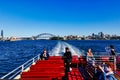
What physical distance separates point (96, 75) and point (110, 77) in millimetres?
2163

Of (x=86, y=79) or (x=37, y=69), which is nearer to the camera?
(x=86, y=79)

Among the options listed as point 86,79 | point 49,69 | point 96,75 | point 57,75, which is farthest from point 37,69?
point 96,75

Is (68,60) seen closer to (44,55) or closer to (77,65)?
(77,65)

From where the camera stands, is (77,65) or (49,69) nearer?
(49,69)

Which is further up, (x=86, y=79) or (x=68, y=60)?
(x=68, y=60)

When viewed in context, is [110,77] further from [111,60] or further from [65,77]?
[111,60]

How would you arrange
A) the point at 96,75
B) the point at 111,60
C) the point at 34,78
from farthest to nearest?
the point at 111,60, the point at 34,78, the point at 96,75

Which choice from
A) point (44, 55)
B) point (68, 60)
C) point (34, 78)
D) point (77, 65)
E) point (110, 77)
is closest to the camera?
point (110, 77)

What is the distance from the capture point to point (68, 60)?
1327cm

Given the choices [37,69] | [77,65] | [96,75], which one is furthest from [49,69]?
[77,65]

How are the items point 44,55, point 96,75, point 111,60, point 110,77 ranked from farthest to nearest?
1. point 44,55
2. point 111,60
3. point 96,75
4. point 110,77

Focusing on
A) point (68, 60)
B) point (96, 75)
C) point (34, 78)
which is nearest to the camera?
point (96, 75)

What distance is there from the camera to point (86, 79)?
1229 centimetres

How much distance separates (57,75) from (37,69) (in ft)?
6.46
